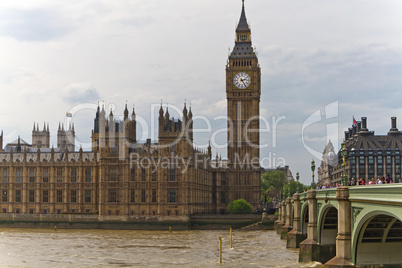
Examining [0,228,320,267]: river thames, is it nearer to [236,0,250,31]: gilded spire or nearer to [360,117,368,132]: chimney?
[236,0,250,31]: gilded spire

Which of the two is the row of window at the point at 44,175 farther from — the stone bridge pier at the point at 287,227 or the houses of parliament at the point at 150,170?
the stone bridge pier at the point at 287,227

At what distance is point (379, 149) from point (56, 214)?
75256 millimetres

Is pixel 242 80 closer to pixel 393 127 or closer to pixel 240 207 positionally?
pixel 240 207

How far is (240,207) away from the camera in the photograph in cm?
13788

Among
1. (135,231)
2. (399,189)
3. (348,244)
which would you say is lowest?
(135,231)

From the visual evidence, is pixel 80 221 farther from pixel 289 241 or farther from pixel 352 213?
pixel 352 213

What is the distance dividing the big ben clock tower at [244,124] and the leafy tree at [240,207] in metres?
9.67

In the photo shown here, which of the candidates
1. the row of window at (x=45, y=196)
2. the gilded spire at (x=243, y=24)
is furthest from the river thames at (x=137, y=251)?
the gilded spire at (x=243, y=24)

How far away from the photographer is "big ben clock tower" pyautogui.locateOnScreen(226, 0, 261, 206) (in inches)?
5906

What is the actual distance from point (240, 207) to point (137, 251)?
200 feet

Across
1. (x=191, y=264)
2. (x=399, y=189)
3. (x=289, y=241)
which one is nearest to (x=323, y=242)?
(x=191, y=264)

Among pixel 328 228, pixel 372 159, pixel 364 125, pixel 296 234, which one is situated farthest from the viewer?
pixel 364 125

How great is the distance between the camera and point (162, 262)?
66.5 metres

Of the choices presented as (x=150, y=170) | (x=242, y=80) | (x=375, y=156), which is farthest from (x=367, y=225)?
(x=375, y=156)
